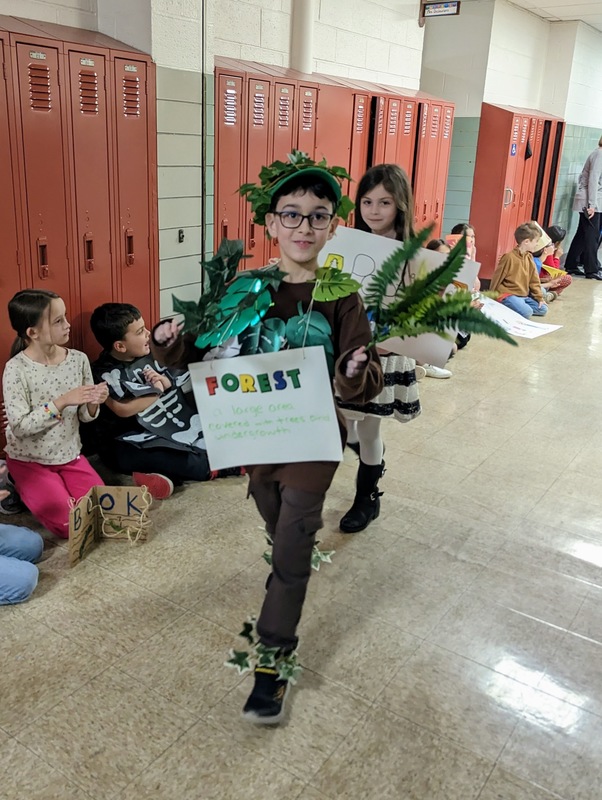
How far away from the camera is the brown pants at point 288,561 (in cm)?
163

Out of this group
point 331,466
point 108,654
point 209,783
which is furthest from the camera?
point 108,654

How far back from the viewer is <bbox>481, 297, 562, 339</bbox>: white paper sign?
5.24 meters

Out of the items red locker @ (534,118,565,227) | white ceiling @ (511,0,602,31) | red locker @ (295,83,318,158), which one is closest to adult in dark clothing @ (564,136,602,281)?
red locker @ (534,118,565,227)

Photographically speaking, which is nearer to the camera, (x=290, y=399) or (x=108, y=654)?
(x=290, y=399)

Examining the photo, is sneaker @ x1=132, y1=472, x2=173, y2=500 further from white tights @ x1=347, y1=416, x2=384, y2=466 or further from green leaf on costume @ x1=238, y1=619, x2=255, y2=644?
green leaf on costume @ x1=238, y1=619, x2=255, y2=644

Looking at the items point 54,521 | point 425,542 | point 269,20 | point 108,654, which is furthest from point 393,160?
point 108,654

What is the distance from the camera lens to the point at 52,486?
2510mm

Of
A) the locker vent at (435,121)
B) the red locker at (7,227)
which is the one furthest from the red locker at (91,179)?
the locker vent at (435,121)

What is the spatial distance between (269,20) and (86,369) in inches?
102

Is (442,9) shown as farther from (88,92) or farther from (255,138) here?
(88,92)

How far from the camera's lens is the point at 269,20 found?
4.08m

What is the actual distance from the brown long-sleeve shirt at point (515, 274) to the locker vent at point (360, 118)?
2073mm

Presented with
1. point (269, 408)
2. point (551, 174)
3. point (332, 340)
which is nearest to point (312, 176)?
point (332, 340)

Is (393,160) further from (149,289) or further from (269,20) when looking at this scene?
(149,289)
